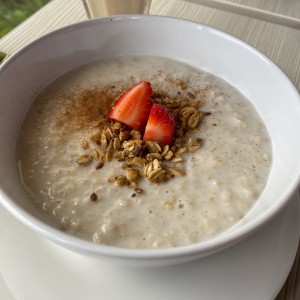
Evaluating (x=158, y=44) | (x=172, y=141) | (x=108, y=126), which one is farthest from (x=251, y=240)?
(x=158, y=44)

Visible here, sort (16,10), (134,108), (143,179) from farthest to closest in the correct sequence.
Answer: (16,10), (134,108), (143,179)

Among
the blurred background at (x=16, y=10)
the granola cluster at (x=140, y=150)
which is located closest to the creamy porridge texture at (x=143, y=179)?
the granola cluster at (x=140, y=150)

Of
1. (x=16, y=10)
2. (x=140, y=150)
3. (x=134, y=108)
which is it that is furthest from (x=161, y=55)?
(x=16, y=10)

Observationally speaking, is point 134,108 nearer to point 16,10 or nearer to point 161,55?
point 161,55

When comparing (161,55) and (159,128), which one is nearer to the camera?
(159,128)

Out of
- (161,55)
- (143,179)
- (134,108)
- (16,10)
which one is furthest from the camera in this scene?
(16,10)

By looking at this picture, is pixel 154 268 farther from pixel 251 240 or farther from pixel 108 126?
pixel 108 126
